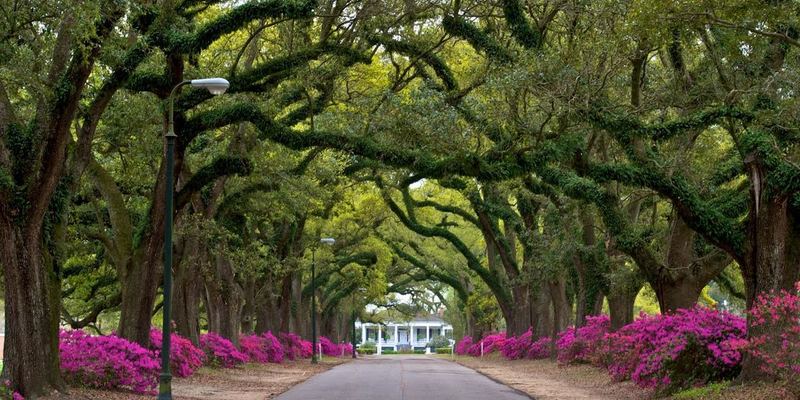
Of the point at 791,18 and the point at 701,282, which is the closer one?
the point at 791,18

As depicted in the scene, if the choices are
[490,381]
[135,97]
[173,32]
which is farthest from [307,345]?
[173,32]

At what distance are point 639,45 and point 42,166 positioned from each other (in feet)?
35.4

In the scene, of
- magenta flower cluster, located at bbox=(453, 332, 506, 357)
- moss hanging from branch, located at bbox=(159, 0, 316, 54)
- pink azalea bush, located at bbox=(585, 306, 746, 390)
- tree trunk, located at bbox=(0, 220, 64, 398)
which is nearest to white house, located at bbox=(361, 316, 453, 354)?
magenta flower cluster, located at bbox=(453, 332, 506, 357)

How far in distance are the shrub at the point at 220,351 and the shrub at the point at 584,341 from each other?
11525mm

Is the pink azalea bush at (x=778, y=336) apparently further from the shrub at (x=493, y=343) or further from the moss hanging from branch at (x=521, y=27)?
the shrub at (x=493, y=343)

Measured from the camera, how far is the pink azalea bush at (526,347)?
127 ft

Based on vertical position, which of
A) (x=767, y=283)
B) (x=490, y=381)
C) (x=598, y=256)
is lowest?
(x=490, y=381)

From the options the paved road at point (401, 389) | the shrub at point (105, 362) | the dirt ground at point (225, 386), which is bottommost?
the paved road at point (401, 389)

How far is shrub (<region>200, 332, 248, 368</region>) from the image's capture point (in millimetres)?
29766

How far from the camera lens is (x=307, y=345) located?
49.9 meters

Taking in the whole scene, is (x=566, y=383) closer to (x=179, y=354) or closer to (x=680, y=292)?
(x=680, y=292)

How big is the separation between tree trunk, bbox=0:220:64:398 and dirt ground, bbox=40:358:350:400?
0.54 meters

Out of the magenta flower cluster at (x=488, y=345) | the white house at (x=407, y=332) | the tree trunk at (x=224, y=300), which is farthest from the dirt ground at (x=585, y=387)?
the white house at (x=407, y=332)

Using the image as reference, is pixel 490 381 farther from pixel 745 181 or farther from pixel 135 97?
pixel 135 97
